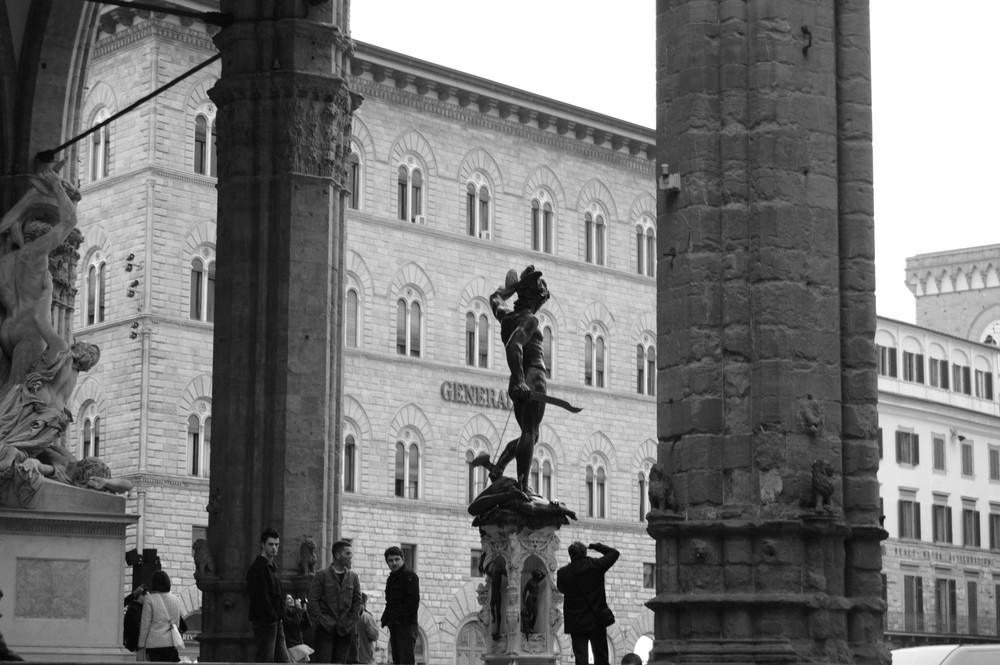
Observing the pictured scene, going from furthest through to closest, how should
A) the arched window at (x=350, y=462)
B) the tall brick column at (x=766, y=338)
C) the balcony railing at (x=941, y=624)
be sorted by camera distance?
the balcony railing at (x=941, y=624), the arched window at (x=350, y=462), the tall brick column at (x=766, y=338)

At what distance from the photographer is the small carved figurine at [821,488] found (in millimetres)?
14227

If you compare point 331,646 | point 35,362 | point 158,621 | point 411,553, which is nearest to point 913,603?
point 411,553

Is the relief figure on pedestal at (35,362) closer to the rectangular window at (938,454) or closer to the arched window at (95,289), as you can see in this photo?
the arched window at (95,289)

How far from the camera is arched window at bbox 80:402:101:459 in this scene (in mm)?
50875

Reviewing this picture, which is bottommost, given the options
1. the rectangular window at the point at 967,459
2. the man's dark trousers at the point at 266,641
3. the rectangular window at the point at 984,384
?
the man's dark trousers at the point at 266,641

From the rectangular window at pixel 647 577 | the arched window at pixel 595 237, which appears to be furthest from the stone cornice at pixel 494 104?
the rectangular window at pixel 647 577

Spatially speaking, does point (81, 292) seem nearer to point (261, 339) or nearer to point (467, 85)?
point (467, 85)

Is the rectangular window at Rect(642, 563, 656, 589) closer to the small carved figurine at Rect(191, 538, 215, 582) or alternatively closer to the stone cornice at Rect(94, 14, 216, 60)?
the stone cornice at Rect(94, 14, 216, 60)

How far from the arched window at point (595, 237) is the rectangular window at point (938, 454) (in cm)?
1963

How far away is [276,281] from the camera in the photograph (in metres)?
21.7

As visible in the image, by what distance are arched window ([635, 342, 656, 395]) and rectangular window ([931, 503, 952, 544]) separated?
53.8 feet

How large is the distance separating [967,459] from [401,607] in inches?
2476

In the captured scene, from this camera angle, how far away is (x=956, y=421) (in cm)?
7750

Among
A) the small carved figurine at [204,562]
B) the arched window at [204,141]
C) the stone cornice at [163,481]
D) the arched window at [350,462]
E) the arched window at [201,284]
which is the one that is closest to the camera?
the small carved figurine at [204,562]
